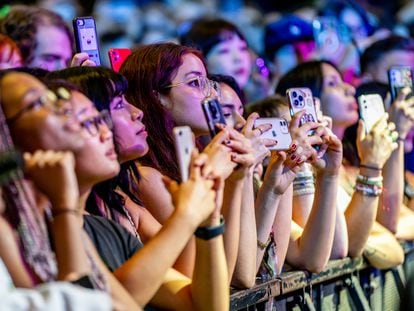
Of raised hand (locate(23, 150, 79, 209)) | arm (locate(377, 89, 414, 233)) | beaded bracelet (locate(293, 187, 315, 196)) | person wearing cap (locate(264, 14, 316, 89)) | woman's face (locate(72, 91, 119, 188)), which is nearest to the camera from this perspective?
raised hand (locate(23, 150, 79, 209))

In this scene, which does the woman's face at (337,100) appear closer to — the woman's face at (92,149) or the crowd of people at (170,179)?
the crowd of people at (170,179)

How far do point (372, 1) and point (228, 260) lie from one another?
7.83 m

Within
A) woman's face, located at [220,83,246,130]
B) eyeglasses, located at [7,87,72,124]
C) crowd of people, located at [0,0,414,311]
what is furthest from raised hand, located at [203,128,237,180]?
woman's face, located at [220,83,246,130]

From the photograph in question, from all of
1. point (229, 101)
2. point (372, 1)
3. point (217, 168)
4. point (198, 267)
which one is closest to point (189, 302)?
point (198, 267)

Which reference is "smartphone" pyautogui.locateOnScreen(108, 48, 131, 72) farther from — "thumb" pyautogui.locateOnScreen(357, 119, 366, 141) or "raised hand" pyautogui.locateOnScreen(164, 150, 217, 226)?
"raised hand" pyautogui.locateOnScreen(164, 150, 217, 226)

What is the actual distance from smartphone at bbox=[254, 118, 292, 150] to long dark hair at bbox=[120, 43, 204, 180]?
28 cm

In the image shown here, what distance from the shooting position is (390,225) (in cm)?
464

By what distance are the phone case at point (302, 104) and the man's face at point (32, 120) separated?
133cm

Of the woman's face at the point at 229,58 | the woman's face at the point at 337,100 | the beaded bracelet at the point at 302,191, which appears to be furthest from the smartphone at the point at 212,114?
the woman's face at the point at 229,58

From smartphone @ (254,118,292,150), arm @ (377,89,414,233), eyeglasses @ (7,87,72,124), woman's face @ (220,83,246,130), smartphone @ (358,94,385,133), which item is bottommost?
arm @ (377,89,414,233)

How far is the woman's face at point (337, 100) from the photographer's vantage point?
470 centimetres

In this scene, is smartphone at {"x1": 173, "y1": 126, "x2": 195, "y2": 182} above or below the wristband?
above

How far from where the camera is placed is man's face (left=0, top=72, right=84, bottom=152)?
2.53 metres

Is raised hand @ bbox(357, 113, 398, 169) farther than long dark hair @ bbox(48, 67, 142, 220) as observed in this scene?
Yes
